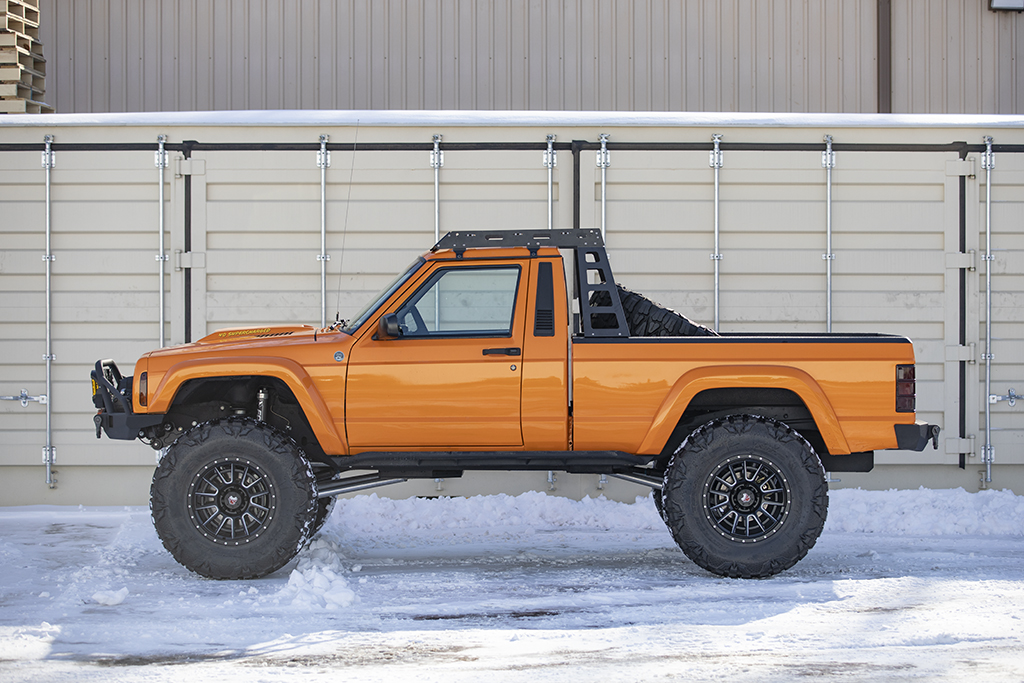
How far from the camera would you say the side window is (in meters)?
5.68

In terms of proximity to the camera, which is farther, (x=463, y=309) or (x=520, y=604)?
(x=463, y=309)

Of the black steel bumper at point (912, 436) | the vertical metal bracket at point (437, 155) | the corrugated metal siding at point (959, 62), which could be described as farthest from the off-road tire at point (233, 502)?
the corrugated metal siding at point (959, 62)

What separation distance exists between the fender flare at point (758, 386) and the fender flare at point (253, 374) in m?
2.03

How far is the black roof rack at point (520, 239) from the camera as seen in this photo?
5.79 meters

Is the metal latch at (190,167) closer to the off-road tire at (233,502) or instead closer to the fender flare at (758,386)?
the off-road tire at (233,502)

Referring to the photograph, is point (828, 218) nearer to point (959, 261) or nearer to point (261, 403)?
point (959, 261)

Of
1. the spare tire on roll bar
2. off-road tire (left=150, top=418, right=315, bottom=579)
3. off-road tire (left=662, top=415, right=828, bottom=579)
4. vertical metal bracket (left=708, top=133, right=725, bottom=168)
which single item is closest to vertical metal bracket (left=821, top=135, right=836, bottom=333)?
vertical metal bracket (left=708, top=133, right=725, bottom=168)

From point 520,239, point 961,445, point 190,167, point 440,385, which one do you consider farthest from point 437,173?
point 961,445

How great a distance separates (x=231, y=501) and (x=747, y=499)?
3.07m

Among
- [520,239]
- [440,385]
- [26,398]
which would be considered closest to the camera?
[440,385]

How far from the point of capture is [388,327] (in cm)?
547

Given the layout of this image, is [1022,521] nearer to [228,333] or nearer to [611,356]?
[611,356]

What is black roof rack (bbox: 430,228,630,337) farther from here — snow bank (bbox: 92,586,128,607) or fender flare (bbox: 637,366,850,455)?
snow bank (bbox: 92,586,128,607)

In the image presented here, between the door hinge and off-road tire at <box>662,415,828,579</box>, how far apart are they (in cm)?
318
